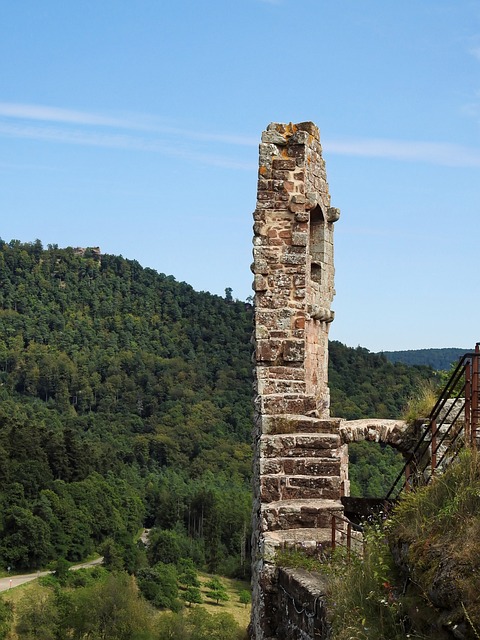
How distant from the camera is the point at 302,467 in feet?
28.6

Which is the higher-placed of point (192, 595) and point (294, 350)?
point (294, 350)

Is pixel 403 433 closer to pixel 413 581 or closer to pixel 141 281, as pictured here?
pixel 413 581

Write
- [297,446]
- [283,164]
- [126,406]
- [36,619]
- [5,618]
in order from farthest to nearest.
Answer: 1. [126,406]
2. [5,618]
3. [36,619]
4. [283,164]
5. [297,446]

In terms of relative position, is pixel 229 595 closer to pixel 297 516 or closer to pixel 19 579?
pixel 19 579

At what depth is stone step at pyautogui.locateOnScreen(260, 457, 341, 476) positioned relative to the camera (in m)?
8.69

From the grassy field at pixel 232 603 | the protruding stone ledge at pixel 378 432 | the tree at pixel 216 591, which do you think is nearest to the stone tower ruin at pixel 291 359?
the protruding stone ledge at pixel 378 432

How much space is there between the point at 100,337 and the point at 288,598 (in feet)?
368

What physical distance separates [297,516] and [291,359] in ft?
8.54

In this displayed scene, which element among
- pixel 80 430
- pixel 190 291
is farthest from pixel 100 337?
pixel 80 430

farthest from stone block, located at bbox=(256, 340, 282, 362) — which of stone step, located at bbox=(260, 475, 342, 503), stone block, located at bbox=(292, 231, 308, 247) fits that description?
stone step, located at bbox=(260, 475, 342, 503)

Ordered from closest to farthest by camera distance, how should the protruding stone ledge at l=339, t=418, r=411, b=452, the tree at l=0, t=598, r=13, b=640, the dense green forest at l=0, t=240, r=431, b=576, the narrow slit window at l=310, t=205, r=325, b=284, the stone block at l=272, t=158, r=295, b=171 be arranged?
the stone block at l=272, t=158, r=295, b=171, the protruding stone ledge at l=339, t=418, r=411, b=452, the narrow slit window at l=310, t=205, r=325, b=284, the tree at l=0, t=598, r=13, b=640, the dense green forest at l=0, t=240, r=431, b=576

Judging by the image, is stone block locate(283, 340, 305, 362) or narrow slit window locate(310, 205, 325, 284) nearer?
stone block locate(283, 340, 305, 362)

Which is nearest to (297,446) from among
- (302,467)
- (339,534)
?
(302,467)

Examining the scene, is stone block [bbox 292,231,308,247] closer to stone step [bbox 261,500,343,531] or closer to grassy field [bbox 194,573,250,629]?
stone step [bbox 261,500,343,531]
